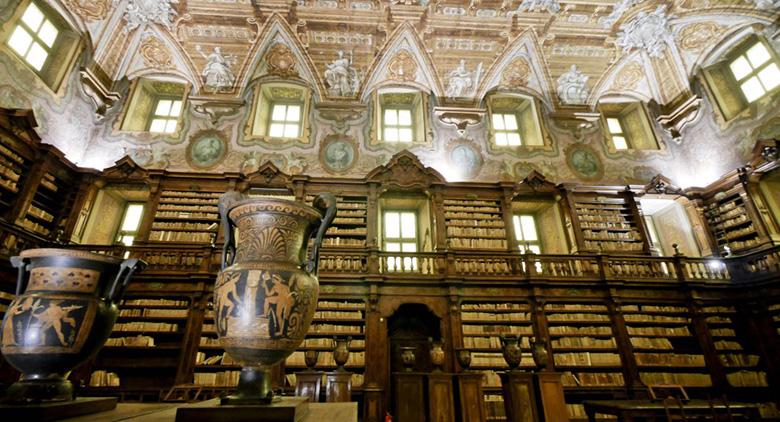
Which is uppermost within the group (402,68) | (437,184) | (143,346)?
(402,68)

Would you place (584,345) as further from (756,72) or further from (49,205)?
(49,205)

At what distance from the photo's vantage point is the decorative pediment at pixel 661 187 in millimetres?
7922

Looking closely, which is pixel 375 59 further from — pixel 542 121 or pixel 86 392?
pixel 86 392

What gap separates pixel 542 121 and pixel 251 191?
769cm

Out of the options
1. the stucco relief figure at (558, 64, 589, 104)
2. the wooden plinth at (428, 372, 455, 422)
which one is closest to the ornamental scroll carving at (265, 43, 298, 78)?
→ the stucco relief figure at (558, 64, 589, 104)

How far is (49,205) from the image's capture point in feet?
21.7

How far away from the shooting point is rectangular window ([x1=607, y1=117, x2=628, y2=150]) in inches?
370

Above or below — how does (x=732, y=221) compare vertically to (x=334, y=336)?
above

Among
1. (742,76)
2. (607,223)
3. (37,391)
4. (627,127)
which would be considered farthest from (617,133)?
(37,391)

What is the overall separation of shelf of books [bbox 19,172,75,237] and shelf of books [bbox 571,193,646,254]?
10486mm

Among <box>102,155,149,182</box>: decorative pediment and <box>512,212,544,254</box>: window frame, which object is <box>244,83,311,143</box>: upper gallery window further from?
→ <box>512,212,544,254</box>: window frame

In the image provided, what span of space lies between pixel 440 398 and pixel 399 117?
721cm

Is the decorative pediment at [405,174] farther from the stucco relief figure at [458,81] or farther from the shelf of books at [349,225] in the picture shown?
the stucco relief figure at [458,81]

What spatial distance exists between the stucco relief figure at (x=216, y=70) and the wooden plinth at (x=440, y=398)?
862 centimetres
